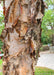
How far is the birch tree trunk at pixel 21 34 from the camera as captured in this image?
4.79 ft

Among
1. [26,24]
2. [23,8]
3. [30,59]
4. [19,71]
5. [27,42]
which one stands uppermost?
[23,8]

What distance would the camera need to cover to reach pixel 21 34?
4.78ft

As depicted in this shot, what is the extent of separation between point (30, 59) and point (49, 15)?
12.0 metres

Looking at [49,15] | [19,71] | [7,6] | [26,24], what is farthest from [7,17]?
[49,15]

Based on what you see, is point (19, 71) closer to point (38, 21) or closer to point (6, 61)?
point (6, 61)

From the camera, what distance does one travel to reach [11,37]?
1.50 metres

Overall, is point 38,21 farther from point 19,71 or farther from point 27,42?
point 19,71

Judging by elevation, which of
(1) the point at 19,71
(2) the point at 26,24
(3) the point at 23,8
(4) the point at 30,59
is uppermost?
(3) the point at 23,8

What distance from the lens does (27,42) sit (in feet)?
4.87

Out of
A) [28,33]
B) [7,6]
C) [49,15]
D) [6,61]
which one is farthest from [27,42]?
[49,15]

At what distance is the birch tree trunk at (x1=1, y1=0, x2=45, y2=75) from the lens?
1461 millimetres

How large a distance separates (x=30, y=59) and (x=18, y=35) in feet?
0.92

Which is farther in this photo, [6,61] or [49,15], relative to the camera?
[49,15]

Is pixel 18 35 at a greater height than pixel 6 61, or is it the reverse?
pixel 18 35
